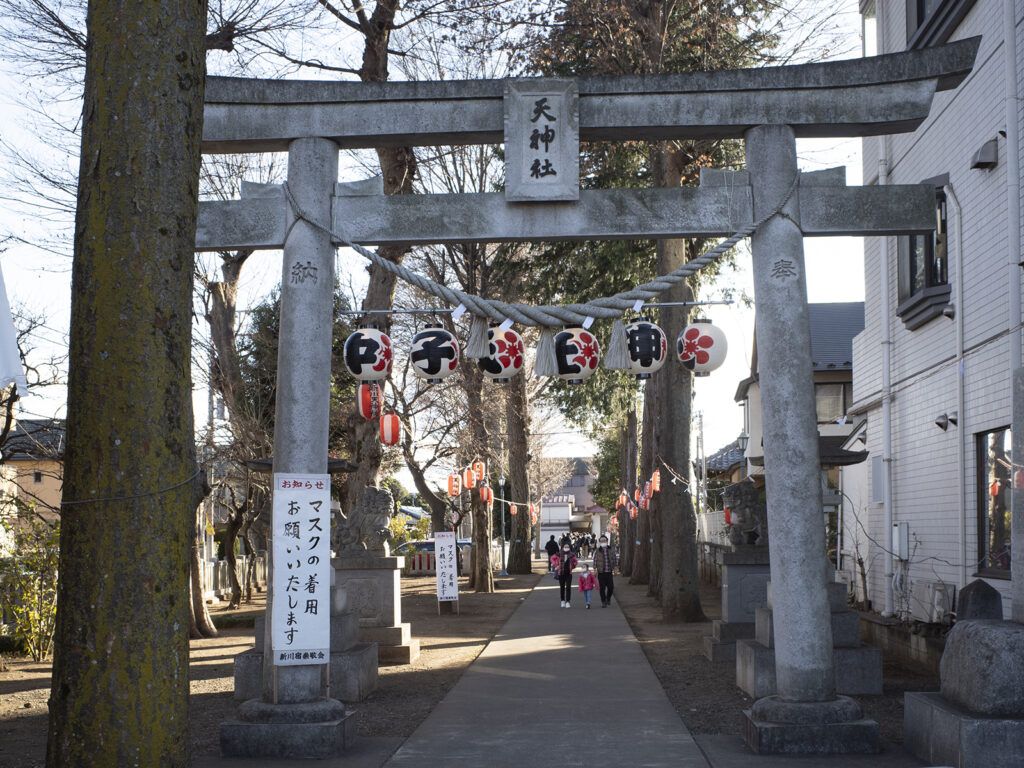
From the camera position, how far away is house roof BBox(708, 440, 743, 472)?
2007 inches

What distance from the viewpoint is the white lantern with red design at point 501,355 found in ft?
36.6

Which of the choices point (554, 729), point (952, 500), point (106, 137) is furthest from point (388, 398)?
point (106, 137)

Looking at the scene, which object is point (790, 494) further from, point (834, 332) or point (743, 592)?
point (834, 332)

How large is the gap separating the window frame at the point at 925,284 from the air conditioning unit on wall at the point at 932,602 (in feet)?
12.8

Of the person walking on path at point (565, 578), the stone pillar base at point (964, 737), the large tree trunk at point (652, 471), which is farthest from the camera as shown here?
the large tree trunk at point (652, 471)

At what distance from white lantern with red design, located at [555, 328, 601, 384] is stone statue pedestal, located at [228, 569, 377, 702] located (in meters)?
4.14

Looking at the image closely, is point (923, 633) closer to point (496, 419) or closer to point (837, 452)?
point (837, 452)

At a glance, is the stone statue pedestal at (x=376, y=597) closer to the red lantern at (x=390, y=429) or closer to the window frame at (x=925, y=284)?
the red lantern at (x=390, y=429)

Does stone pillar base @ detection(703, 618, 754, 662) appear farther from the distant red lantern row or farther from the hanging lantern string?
the hanging lantern string

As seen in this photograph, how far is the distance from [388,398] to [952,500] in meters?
17.7

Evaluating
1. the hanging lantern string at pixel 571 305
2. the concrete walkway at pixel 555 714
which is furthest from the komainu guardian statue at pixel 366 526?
the hanging lantern string at pixel 571 305

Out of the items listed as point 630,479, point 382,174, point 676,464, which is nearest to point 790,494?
point 382,174

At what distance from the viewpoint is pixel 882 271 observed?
1766 cm

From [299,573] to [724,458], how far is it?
47.5 meters
